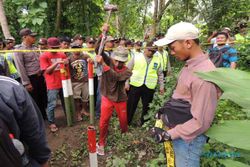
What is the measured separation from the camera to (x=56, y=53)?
463 centimetres

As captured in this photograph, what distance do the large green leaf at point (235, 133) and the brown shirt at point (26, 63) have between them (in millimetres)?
4235

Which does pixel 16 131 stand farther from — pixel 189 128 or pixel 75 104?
pixel 75 104

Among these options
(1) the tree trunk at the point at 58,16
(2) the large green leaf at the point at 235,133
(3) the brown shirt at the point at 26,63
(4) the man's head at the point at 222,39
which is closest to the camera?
(2) the large green leaf at the point at 235,133

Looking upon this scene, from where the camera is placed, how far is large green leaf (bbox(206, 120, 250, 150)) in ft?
1.75

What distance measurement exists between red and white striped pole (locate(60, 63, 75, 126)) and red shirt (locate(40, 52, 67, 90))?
149 millimetres

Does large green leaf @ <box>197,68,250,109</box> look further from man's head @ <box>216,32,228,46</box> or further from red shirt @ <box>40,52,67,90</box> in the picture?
man's head @ <box>216,32,228,46</box>

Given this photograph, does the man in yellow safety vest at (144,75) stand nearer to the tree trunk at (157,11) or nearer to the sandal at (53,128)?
the sandal at (53,128)

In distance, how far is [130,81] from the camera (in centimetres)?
474

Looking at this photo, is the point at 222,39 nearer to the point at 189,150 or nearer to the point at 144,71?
the point at 144,71

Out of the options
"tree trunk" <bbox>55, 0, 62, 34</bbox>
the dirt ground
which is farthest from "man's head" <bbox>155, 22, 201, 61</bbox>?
"tree trunk" <bbox>55, 0, 62, 34</bbox>

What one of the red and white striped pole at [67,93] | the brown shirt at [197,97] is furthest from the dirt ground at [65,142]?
the brown shirt at [197,97]

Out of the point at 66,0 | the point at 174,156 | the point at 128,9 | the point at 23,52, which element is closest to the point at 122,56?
the point at 23,52

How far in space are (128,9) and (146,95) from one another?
1160 cm

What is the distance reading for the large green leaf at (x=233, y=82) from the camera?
0.58 metres
